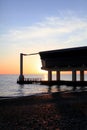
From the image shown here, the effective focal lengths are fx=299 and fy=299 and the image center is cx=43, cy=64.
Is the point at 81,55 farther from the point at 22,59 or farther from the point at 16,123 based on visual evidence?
the point at 16,123

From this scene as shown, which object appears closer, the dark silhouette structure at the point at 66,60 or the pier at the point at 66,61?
the pier at the point at 66,61

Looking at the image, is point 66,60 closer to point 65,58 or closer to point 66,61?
point 66,61

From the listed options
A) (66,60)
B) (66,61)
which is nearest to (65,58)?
(66,60)

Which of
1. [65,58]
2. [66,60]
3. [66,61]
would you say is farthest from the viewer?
[66,61]

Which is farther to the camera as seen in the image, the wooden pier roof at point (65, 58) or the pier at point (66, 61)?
the wooden pier roof at point (65, 58)

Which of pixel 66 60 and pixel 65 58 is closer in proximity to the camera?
pixel 65 58

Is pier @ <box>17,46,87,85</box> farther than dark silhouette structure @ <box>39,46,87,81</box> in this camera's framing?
No

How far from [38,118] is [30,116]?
1082 mm

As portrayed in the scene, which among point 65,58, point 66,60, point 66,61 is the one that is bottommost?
point 66,61

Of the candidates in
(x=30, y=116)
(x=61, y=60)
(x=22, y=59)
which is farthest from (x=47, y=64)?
(x=30, y=116)

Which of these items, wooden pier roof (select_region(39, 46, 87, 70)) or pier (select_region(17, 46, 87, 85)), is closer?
pier (select_region(17, 46, 87, 85))

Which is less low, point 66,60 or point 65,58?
point 65,58

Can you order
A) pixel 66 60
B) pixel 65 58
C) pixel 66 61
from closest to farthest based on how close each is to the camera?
1. pixel 65 58
2. pixel 66 60
3. pixel 66 61

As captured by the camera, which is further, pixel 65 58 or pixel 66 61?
pixel 66 61
